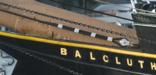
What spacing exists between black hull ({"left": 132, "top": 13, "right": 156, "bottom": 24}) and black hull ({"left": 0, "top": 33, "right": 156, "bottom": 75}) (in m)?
0.29

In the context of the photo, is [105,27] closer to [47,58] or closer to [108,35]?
[108,35]

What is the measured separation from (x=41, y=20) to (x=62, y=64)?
44cm

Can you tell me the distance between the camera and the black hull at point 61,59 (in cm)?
670

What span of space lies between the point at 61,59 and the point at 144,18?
32.1 inches

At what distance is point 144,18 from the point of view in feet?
21.9

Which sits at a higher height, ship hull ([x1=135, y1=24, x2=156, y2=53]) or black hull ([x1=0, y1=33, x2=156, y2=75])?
ship hull ([x1=135, y1=24, x2=156, y2=53])

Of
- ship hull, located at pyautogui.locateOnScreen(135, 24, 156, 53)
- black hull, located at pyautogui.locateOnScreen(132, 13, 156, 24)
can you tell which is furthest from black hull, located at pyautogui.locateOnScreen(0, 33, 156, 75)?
black hull, located at pyautogui.locateOnScreen(132, 13, 156, 24)

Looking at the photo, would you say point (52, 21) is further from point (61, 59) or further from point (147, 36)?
point (147, 36)

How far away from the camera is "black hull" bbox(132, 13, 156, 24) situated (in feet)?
21.9

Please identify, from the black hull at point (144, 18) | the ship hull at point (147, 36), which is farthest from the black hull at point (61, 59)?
the black hull at point (144, 18)

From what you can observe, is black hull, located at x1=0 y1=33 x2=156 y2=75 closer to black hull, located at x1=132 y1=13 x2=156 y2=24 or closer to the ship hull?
the ship hull

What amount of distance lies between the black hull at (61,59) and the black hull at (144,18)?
0.95 ft

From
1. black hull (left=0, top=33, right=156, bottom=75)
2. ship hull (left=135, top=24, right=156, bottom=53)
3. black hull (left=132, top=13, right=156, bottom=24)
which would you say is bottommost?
black hull (left=0, top=33, right=156, bottom=75)

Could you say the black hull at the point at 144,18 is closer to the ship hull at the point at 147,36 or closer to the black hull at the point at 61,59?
the ship hull at the point at 147,36
